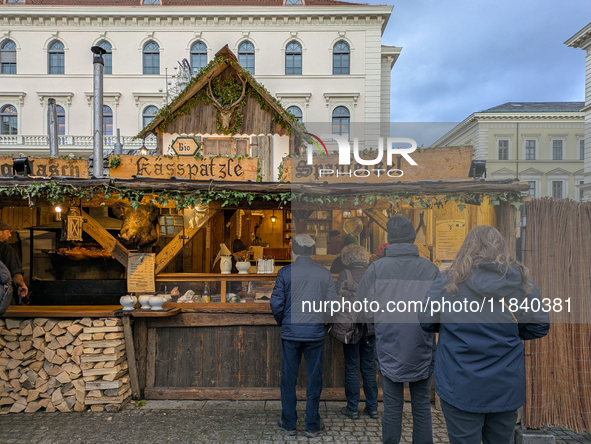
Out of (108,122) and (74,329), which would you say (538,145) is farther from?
(74,329)

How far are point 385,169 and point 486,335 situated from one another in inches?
138

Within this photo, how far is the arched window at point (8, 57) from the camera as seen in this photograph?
21578mm

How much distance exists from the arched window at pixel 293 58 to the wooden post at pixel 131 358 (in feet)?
66.0

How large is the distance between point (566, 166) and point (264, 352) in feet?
131

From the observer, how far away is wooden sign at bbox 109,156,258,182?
628 centimetres

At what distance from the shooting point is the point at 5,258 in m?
4.66

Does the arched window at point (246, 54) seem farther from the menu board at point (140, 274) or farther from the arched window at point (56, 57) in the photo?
the menu board at point (140, 274)

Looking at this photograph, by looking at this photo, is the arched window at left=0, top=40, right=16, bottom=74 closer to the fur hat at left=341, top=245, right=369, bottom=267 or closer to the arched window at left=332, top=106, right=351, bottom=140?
the arched window at left=332, top=106, right=351, bottom=140

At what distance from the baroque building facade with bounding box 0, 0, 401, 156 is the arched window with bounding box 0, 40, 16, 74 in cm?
6

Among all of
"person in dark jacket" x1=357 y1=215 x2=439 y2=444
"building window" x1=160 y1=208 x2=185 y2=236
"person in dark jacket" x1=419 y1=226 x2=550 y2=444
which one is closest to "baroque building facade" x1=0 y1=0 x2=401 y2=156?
"building window" x1=160 y1=208 x2=185 y2=236

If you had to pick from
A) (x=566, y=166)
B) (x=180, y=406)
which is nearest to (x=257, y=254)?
(x=180, y=406)

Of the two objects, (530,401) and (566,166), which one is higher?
(566,166)

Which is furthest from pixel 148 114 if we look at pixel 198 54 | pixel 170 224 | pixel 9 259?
pixel 9 259

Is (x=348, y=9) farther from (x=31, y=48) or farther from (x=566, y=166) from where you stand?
(x=566, y=166)
